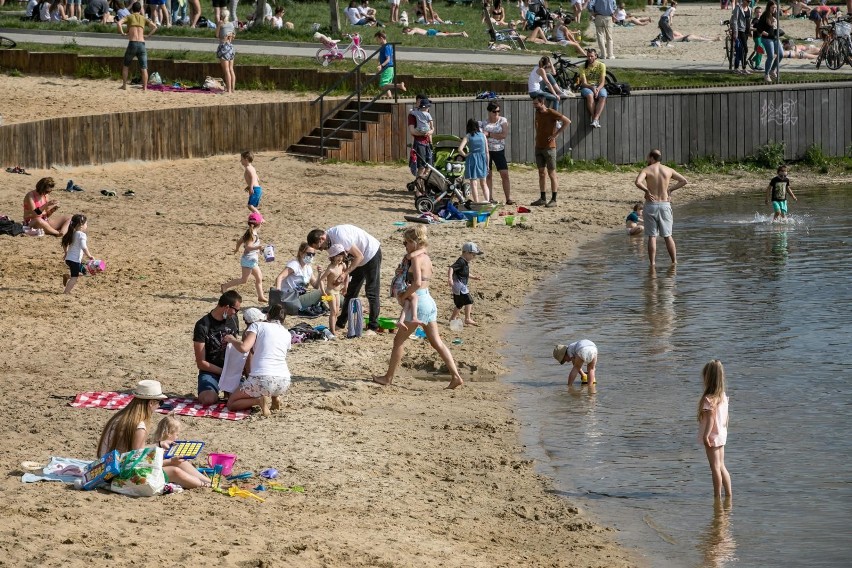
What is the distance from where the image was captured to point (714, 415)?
33.5 ft

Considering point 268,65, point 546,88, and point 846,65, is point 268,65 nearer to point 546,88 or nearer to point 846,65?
point 546,88

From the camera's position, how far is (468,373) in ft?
46.0

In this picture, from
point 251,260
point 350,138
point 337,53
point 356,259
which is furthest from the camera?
point 337,53

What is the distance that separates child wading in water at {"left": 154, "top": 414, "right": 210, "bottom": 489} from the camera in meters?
9.59

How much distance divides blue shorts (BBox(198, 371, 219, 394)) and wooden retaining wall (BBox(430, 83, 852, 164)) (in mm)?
16028

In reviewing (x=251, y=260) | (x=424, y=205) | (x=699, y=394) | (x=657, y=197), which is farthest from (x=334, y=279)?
Result: (x=424, y=205)

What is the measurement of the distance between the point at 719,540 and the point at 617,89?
19.3m

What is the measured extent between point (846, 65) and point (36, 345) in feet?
83.6

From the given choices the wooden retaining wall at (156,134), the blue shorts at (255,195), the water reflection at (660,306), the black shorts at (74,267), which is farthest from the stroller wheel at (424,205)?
the black shorts at (74,267)

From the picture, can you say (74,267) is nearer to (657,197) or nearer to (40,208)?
(40,208)

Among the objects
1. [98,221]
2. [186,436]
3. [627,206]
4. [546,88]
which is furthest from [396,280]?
[546,88]

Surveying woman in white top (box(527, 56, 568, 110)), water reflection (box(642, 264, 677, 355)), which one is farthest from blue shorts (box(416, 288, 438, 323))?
→ woman in white top (box(527, 56, 568, 110))

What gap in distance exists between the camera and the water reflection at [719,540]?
31.4 ft

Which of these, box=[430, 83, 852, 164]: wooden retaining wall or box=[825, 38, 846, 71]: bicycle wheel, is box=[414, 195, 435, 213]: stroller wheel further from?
box=[825, 38, 846, 71]: bicycle wheel
